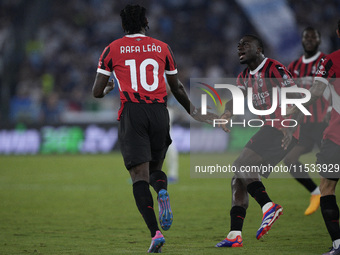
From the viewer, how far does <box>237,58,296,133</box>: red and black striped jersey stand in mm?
6004

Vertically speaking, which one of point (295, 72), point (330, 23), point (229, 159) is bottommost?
point (229, 159)

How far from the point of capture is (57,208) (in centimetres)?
946

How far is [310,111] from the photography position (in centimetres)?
910

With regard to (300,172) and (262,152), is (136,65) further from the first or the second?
(300,172)

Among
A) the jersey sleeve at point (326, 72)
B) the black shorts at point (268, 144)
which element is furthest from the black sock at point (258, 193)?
the jersey sleeve at point (326, 72)

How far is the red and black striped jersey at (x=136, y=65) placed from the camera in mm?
5527

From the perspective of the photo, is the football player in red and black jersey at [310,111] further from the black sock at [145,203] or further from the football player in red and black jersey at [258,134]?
the black sock at [145,203]

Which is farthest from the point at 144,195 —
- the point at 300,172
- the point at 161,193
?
the point at 300,172

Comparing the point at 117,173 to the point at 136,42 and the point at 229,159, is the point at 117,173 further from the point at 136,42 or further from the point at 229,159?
the point at 136,42

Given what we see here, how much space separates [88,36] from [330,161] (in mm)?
23036

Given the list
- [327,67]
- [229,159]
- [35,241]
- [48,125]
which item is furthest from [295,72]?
[48,125]

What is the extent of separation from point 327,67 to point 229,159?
13.5 meters

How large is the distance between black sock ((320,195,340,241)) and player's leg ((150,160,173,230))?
1.40 meters

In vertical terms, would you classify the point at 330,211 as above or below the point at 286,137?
below
